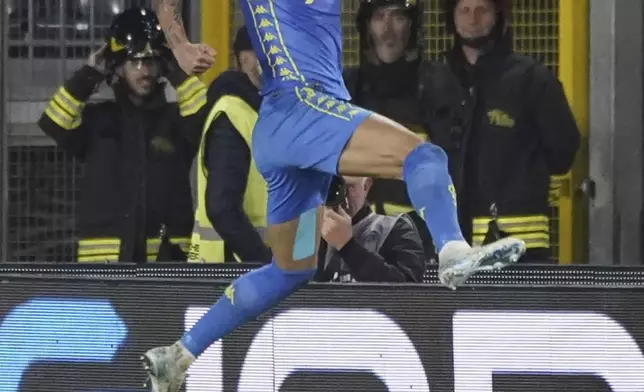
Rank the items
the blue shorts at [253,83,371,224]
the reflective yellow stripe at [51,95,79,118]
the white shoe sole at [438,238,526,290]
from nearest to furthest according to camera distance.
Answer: the white shoe sole at [438,238,526,290] < the blue shorts at [253,83,371,224] < the reflective yellow stripe at [51,95,79,118]

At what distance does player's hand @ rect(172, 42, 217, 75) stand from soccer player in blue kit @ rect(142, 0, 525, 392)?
4.23ft

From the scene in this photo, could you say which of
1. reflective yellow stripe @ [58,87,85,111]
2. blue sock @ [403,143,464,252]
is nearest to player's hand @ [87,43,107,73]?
reflective yellow stripe @ [58,87,85,111]

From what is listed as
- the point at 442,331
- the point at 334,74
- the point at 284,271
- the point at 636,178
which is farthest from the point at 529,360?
the point at 636,178

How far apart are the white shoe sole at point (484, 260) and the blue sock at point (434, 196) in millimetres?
80

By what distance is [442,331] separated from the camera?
12.2 feet

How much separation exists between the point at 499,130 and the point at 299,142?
1721 mm

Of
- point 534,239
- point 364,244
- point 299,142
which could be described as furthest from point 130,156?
point 299,142

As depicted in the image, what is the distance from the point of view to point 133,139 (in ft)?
16.7

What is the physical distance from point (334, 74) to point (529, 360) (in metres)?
0.98

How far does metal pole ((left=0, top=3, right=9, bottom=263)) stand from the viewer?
5.52 metres

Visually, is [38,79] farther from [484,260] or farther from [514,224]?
[484,260]

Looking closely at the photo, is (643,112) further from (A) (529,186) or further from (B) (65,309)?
(B) (65,309)

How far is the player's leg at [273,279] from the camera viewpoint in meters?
3.48

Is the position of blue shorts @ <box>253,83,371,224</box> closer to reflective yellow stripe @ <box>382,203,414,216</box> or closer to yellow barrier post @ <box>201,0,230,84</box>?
reflective yellow stripe @ <box>382,203,414,216</box>
